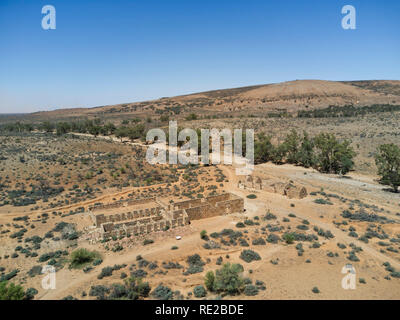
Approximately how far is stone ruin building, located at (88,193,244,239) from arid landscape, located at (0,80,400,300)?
10cm

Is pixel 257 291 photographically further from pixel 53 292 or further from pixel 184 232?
pixel 53 292

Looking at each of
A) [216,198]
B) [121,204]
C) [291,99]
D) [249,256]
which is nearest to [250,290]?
[249,256]

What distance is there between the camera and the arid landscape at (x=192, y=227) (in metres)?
15.1

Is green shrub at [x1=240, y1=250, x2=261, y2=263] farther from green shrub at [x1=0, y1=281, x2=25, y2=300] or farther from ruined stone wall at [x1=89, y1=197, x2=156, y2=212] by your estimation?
ruined stone wall at [x1=89, y1=197, x2=156, y2=212]

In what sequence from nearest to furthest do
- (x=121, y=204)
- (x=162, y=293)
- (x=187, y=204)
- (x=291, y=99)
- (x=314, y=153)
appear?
(x=162, y=293)
(x=187, y=204)
(x=121, y=204)
(x=314, y=153)
(x=291, y=99)

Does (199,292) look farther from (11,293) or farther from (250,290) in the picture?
(11,293)

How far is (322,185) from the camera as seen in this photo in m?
36.5

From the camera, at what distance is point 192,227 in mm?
23172

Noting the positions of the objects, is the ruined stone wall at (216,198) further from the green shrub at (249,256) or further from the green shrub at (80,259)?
the green shrub at (80,259)

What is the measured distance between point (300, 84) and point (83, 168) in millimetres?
131258

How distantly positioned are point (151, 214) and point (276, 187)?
15.8m

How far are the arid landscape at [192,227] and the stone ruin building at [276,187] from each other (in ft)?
0.46

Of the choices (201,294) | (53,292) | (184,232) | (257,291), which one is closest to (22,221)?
(53,292)

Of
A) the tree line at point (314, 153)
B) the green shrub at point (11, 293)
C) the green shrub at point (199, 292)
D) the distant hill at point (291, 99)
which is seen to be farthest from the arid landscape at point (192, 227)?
the distant hill at point (291, 99)
